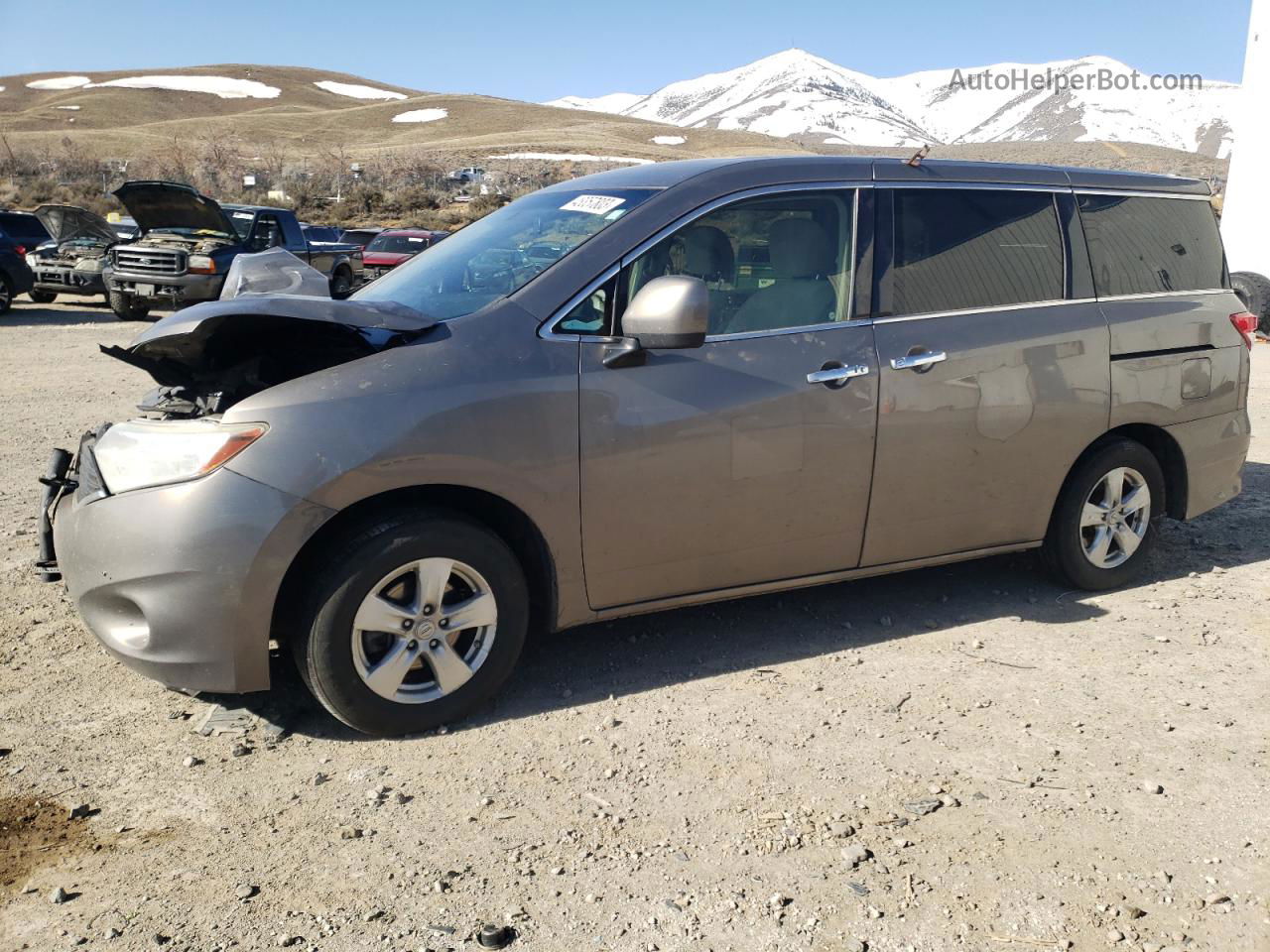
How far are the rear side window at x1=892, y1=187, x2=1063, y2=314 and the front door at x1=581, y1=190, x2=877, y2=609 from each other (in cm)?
29

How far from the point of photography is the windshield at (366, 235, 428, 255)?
2285cm

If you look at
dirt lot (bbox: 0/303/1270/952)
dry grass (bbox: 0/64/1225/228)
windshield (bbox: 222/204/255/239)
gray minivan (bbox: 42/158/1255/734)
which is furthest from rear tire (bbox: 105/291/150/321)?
gray minivan (bbox: 42/158/1255/734)

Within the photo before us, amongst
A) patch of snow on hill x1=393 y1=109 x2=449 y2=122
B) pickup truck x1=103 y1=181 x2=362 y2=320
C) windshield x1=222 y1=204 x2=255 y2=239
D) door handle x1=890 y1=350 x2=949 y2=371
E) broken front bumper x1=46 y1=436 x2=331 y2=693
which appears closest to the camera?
broken front bumper x1=46 y1=436 x2=331 y2=693

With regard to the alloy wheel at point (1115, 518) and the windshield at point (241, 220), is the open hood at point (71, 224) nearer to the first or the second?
the windshield at point (241, 220)

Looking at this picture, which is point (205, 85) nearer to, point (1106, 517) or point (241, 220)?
point (241, 220)

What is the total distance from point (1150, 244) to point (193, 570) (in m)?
4.42

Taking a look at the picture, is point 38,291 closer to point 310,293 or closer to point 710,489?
point 310,293

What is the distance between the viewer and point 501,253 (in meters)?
4.27

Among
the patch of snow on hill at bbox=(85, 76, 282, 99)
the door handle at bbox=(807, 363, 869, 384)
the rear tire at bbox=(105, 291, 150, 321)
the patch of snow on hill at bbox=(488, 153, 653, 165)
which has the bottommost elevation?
the rear tire at bbox=(105, 291, 150, 321)

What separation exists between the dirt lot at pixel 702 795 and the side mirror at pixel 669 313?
1292mm

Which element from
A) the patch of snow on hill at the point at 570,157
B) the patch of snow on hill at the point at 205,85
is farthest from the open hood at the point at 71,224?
the patch of snow on hill at the point at 205,85

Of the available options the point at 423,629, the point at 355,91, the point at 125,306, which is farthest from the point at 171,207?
the point at 355,91

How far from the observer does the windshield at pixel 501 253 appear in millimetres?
3982

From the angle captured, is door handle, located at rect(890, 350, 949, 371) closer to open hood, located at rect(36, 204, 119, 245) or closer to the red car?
open hood, located at rect(36, 204, 119, 245)
